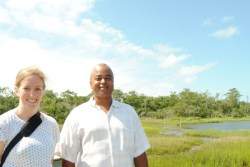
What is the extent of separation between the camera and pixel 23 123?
230 cm

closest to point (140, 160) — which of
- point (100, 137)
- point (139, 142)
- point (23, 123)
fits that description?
point (139, 142)

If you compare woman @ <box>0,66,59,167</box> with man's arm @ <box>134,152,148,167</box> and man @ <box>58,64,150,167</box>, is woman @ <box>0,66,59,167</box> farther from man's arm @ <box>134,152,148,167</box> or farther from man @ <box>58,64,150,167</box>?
man's arm @ <box>134,152,148,167</box>

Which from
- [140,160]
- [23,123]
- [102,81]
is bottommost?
[140,160]

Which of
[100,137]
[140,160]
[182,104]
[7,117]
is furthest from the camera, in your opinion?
[182,104]

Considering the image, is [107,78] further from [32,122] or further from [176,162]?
[176,162]

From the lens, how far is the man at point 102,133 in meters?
2.59

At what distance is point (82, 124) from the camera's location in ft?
8.65

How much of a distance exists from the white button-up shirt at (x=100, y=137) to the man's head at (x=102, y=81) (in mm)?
112

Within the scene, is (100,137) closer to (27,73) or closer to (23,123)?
(23,123)

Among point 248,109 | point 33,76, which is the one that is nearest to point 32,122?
point 33,76

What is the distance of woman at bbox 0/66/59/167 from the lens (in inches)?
86.9

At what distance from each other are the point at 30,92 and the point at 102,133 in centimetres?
65

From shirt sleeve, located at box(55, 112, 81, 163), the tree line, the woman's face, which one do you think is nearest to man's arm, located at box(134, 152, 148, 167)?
shirt sleeve, located at box(55, 112, 81, 163)

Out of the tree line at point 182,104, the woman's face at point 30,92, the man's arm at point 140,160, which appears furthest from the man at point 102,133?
the tree line at point 182,104
